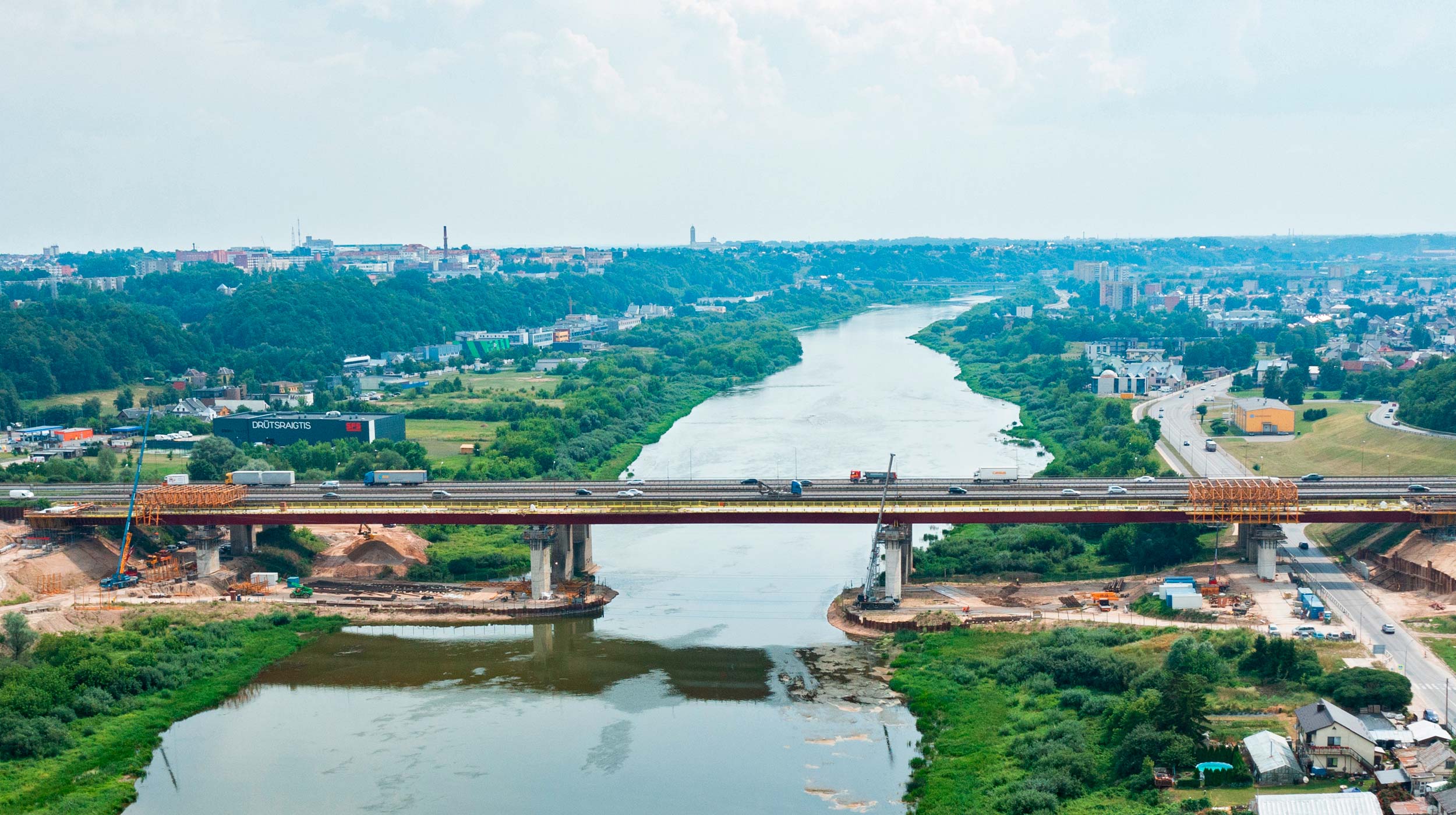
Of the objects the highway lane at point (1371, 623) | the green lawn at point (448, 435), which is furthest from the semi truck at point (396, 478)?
the highway lane at point (1371, 623)

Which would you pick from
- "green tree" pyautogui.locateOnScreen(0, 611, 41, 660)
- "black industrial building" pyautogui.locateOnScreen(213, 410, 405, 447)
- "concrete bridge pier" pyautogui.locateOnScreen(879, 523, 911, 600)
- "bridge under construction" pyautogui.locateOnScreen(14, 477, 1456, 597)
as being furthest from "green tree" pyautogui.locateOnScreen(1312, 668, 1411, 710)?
"black industrial building" pyautogui.locateOnScreen(213, 410, 405, 447)

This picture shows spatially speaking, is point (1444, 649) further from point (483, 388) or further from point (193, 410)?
point (483, 388)

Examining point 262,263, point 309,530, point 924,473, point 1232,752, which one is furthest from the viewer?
point 262,263

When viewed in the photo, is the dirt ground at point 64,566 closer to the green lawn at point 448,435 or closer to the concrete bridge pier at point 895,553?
the green lawn at point 448,435

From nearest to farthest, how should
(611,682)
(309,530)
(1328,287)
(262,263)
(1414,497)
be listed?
(611,682), (1414,497), (309,530), (1328,287), (262,263)

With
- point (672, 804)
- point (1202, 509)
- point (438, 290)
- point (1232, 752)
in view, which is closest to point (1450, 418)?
point (1202, 509)

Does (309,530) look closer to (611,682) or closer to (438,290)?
(611,682)
